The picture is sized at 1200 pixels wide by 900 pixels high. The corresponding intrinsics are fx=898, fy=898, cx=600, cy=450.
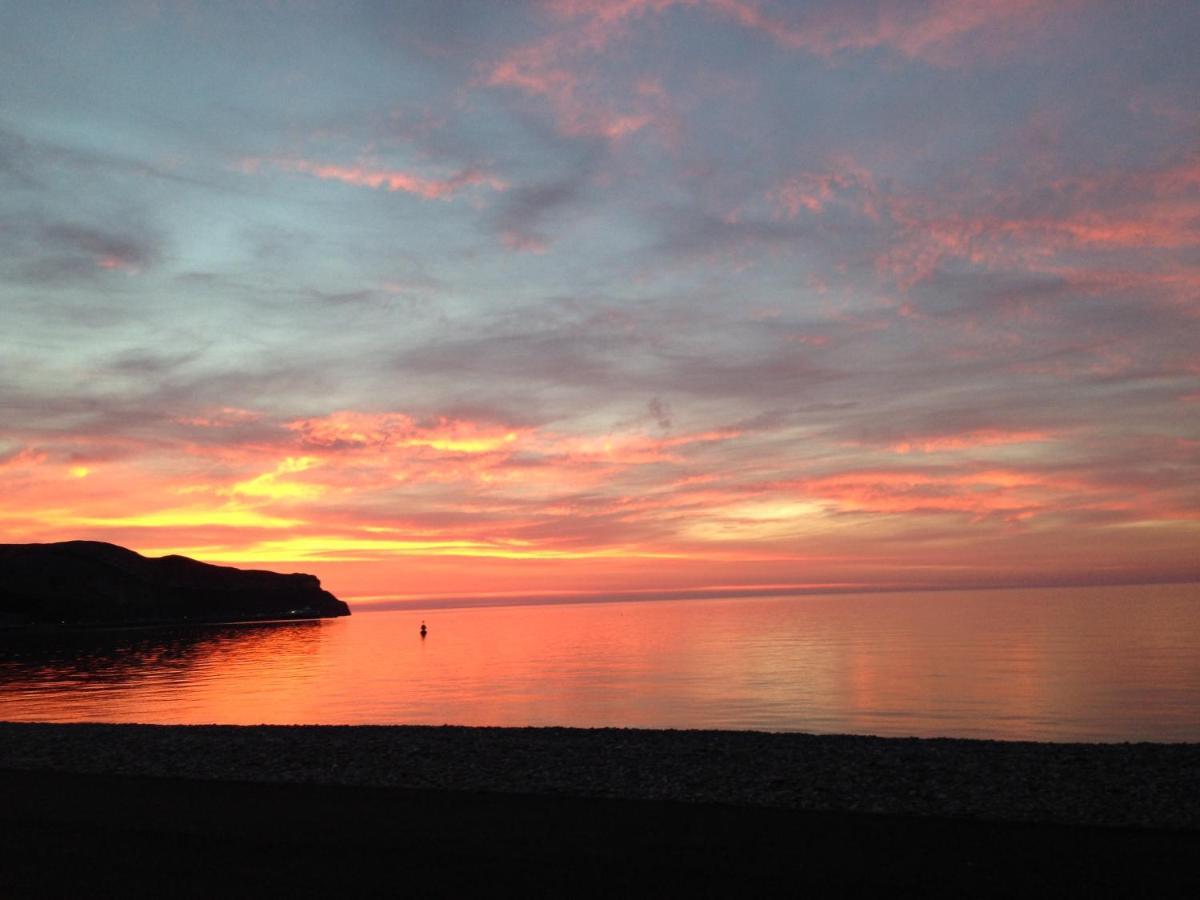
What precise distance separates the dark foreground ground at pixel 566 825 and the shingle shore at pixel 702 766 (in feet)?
0.28

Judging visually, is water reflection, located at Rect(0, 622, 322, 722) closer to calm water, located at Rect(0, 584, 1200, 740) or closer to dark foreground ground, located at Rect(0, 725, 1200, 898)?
calm water, located at Rect(0, 584, 1200, 740)

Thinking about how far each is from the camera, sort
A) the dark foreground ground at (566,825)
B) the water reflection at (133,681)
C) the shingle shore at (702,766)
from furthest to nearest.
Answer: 1. the water reflection at (133,681)
2. the shingle shore at (702,766)
3. the dark foreground ground at (566,825)

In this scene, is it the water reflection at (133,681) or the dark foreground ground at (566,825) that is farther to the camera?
the water reflection at (133,681)

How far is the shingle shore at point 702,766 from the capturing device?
13.9 m

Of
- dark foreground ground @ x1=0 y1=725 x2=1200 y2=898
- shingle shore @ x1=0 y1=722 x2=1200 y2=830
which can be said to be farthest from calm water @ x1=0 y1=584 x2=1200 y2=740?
dark foreground ground @ x1=0 y1=725 x2=1200 y2=898

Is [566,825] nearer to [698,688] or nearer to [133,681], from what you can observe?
[698,688]

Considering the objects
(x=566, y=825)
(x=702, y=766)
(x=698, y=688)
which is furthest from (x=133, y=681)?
(x=566, y=825)

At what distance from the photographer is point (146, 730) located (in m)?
24.8

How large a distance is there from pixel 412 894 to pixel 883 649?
87.1 metres

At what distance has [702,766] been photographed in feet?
56.5

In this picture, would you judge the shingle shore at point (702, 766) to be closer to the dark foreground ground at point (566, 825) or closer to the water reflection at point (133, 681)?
the dark foreground ground at point (566, 825)

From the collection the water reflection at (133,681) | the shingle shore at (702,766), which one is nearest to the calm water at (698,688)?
the water reflection at (133,681)

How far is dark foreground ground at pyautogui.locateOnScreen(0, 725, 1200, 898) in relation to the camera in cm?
1035

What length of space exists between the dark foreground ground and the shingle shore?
0.09 meters
